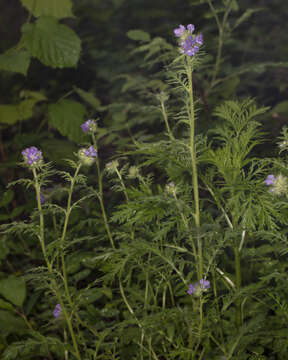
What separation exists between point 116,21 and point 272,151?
7.93 feet

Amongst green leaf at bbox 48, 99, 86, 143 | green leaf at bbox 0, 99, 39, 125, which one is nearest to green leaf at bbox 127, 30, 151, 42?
green leaf at bbox 48, 99, 86, 143

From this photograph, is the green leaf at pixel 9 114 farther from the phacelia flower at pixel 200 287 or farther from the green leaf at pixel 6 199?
the phacelia flower at pixel 200 287

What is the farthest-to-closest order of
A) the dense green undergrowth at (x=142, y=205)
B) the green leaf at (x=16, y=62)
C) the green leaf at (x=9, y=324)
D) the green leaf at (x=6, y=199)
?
the green leaf at (x=16, y=62)
the green leaf at (x=6, y=199)
the green leaf at (x=9, y=324)
the dense green undergrowth at (x=142, y=205)

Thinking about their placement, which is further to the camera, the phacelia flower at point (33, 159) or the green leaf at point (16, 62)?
the green leaf at point (16, 62)

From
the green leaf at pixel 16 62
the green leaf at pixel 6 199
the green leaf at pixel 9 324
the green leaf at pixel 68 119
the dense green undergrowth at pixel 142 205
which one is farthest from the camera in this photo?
the green leaf at pixel 68 119

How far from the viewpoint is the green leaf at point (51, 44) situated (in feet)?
7.32

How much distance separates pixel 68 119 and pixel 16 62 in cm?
38

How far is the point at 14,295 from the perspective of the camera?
168 cm

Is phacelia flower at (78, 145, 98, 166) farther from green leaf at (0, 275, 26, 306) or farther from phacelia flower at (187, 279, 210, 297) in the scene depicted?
green leaf at (0, 275, 26, 306)

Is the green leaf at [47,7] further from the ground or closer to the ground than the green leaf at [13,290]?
further from the ground

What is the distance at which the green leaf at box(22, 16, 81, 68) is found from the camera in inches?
87.8

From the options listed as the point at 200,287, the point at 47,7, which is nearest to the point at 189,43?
the point at 200,287

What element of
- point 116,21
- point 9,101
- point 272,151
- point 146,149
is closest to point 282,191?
point 146,149

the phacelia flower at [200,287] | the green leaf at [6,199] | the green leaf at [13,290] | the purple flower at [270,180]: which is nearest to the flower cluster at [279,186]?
the purple flower at [270,180]
